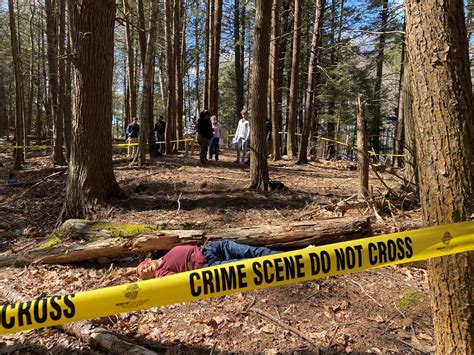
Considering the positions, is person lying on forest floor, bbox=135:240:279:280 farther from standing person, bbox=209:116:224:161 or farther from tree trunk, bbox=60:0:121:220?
standing person, bbox=209:116:224:161

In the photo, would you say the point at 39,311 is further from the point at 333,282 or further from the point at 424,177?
the point at 333,282

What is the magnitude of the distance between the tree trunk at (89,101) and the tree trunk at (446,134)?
5455mm

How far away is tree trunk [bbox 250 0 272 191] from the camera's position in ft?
25.0

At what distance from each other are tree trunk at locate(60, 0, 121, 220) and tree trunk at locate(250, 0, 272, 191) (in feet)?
9.54

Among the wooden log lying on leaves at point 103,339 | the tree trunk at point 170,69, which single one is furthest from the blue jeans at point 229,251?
the tree trunk at point 170,69

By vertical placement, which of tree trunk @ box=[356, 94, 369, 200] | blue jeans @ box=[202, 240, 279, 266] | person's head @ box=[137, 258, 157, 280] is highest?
tree trunk @ box=[356, 94, 369, 200]

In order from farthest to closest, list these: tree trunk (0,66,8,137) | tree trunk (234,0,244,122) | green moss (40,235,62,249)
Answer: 1. tree trunk (0,66,8,137)
2. tree trunk (234,0,244,122)
3. green moss (40,235,62,249)

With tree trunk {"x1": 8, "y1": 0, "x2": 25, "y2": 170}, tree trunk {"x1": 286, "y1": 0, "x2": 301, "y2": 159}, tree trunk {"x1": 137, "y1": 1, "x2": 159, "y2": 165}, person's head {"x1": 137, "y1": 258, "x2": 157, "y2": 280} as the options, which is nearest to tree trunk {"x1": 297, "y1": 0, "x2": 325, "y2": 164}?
tree trunk {"x1": 286, "y1": 0, "x2": 301, "y2": 159}

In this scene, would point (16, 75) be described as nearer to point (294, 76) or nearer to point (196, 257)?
point (294, 76)

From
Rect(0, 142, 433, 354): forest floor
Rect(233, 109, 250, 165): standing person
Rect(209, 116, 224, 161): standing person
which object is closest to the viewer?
Rect(0, 142, 433, 354): forest floor

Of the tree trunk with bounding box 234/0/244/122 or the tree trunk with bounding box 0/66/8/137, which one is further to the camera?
the tree trunk with bounding box 0/66/8/137

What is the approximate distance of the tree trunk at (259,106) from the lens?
7617 millimetres

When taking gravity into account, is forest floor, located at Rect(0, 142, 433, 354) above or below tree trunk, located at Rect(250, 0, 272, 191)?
below

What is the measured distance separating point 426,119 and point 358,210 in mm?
3970
